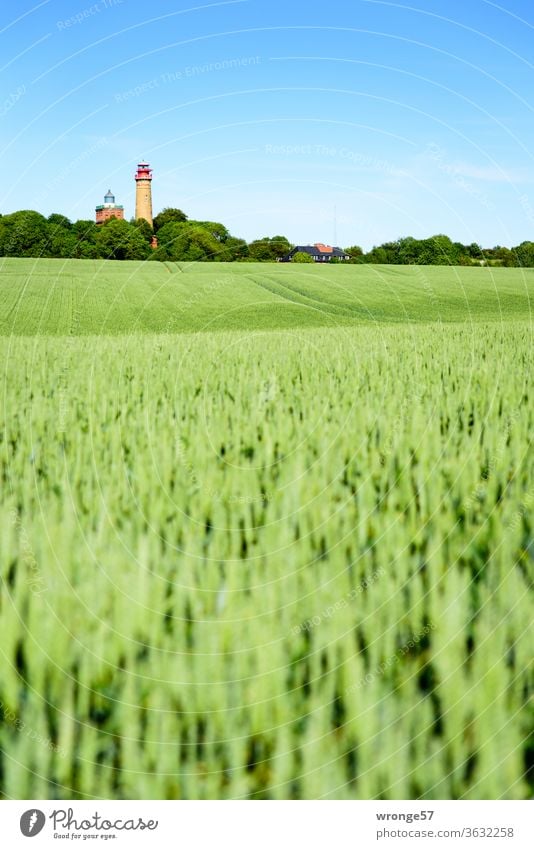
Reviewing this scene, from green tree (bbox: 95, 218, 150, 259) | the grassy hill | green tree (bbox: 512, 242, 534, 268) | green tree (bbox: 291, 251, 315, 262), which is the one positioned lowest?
the grassy hill

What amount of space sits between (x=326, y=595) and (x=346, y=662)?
0.32 m

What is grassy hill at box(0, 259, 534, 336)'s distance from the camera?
2086cm

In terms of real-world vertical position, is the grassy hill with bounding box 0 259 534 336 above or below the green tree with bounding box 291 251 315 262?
below

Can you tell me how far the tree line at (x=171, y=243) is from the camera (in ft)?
71.4

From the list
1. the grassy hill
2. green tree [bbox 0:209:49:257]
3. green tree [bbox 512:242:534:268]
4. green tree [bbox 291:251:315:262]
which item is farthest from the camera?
green tree [bbox 291:251:315:262]

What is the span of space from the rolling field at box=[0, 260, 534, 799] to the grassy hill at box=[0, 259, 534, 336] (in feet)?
50.4

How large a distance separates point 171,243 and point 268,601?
78.0 ft

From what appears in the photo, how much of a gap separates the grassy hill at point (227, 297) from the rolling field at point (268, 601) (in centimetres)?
1538

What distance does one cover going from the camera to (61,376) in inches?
229

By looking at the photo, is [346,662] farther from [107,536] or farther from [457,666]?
[107,536]

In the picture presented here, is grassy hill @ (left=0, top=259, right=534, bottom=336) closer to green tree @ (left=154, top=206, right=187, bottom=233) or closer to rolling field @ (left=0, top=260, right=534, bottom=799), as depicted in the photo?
green tree @ (left=154, top=206, right=187, bottom=233)

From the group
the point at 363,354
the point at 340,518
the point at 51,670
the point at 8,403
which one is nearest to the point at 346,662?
the point at 51,670

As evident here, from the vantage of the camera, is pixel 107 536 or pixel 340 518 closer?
pixel 107 536

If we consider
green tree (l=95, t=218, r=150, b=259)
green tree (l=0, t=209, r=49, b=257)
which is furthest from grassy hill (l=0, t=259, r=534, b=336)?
green tree (l=95, t=218, r=150, b=259)
